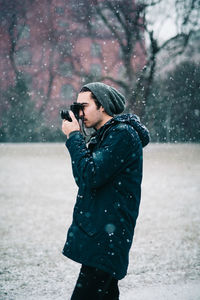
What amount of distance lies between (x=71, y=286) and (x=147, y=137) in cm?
201

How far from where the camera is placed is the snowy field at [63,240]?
Answer: 2.92 meters

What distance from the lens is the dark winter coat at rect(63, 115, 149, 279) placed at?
134 centimetres

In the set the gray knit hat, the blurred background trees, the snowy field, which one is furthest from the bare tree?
the gray knit hat

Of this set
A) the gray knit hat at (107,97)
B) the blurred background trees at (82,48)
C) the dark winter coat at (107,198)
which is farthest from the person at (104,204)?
the blurred background trees at (82,48)

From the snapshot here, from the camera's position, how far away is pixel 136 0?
7.44m

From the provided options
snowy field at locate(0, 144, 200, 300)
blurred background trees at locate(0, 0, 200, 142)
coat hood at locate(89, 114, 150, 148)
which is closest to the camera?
coat hood at locate(89, 114, 150, 148)

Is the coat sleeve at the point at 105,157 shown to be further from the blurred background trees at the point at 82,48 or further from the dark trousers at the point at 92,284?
the blurred background trees at the point at 82,48

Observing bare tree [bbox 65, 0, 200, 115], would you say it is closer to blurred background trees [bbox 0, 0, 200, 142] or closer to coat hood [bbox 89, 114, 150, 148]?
blurred background trees [bbox 0, 0, 200, 142]

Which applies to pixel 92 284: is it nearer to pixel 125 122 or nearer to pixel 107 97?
pixel 125 122

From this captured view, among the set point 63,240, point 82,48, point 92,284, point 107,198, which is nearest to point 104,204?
point 107,198

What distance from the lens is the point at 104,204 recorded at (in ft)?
4.50

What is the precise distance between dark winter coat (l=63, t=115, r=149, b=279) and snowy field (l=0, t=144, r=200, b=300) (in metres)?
1.54

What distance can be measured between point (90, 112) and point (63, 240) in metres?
3.26

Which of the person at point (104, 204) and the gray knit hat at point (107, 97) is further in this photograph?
the gray knit hat at point (107, 97)
